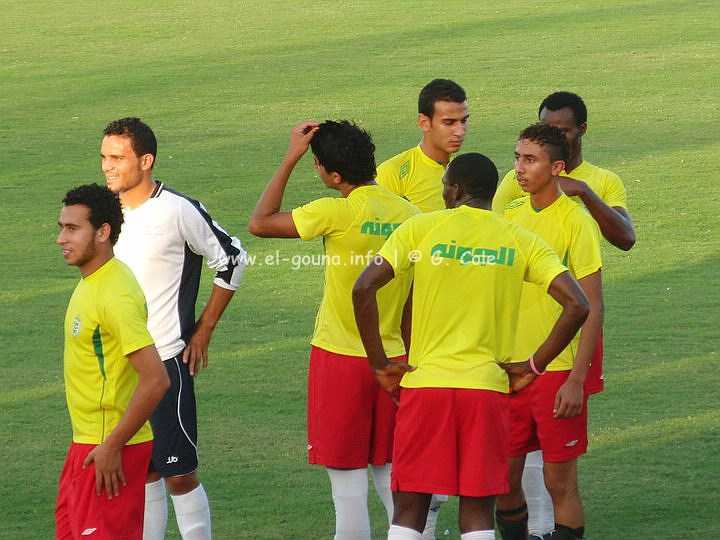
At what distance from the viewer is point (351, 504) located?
568 centimetres

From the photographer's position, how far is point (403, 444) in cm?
516

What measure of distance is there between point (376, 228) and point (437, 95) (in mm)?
1255

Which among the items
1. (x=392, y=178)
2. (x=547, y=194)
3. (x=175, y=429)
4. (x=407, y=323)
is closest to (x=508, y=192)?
(x=392, y=178)

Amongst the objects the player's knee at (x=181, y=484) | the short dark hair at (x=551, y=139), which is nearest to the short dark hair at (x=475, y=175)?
the short dark hair at (x=551, y=139)

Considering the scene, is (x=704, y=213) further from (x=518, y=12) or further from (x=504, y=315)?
(x=518, y=12)

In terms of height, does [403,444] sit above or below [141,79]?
below

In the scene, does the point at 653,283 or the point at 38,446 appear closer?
the point at 38,446

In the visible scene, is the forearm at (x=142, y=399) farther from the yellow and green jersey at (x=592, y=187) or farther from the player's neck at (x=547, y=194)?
the yellow and green jersey at (x=592, y=187)

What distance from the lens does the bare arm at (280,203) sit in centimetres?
571

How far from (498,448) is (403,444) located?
37 cm

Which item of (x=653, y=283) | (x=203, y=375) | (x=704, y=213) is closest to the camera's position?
(x=203, y=375)

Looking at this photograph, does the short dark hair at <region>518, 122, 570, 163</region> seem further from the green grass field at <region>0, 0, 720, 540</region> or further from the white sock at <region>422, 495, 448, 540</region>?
the green grass field at <region>0, 0, 720, 540</region>

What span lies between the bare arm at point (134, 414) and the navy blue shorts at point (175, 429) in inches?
42.3

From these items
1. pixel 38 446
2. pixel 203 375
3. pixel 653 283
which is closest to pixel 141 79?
pixel 653 283
